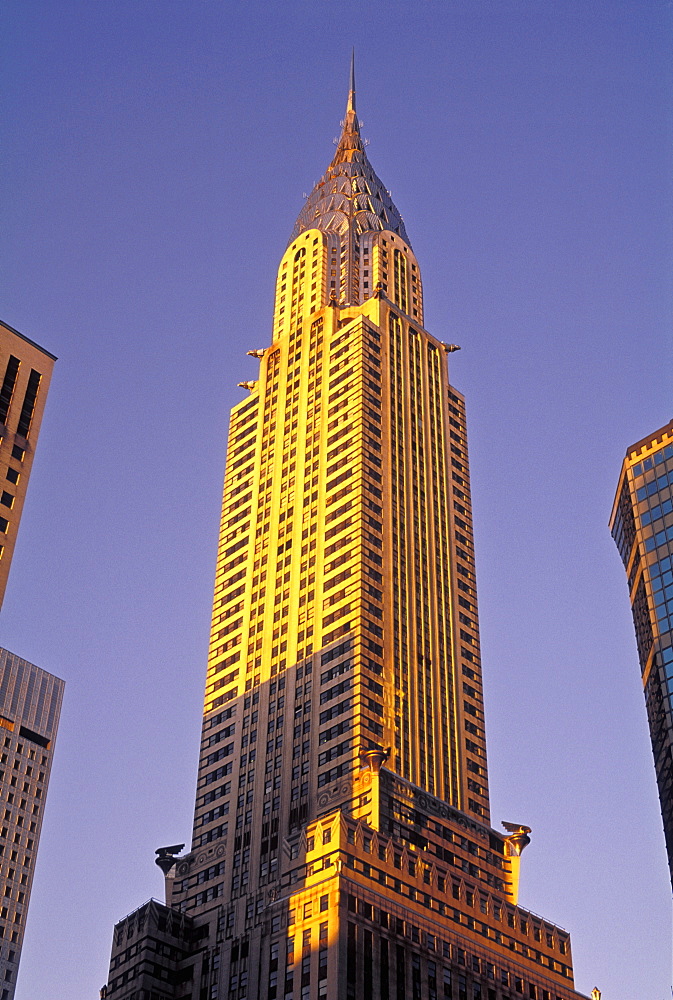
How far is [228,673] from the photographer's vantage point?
179750 mm

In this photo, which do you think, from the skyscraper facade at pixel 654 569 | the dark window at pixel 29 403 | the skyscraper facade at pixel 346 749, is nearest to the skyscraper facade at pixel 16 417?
the dark window at pixel 29 403

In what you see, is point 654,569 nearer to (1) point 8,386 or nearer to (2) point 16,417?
(2) point 16,417

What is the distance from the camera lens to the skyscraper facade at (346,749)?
471 feet

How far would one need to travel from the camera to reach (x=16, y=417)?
354 ft

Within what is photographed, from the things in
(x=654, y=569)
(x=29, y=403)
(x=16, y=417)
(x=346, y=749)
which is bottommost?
(x=16, y=417)

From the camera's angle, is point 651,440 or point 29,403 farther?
point 651,440

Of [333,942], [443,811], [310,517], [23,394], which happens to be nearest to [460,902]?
[443,811]

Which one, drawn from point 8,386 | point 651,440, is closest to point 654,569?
point 651,440

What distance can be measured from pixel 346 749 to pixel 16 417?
65.3 m

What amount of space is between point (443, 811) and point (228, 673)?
36.5 meters

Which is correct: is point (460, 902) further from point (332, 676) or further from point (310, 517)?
point (310, 517)

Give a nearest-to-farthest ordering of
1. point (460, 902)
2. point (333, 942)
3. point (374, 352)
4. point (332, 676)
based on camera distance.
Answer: point (333, 942), point (460, 902), point (332, 676), point (374, 352)

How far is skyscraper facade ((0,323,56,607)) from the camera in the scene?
10412cm

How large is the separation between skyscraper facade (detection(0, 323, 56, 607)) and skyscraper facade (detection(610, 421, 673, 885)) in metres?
80.1
